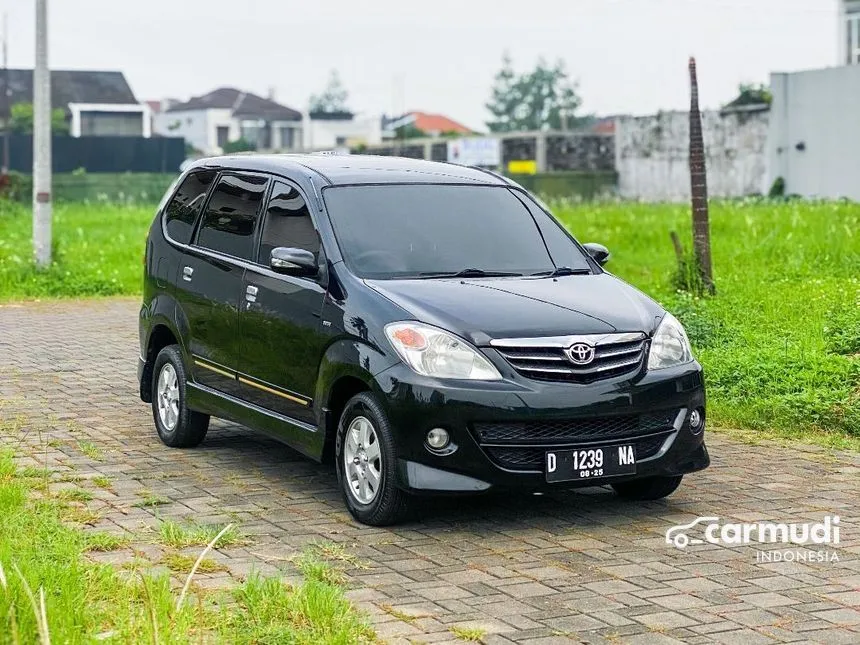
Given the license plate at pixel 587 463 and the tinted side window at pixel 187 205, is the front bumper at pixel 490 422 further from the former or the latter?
the tinted side window at pixel 187 205

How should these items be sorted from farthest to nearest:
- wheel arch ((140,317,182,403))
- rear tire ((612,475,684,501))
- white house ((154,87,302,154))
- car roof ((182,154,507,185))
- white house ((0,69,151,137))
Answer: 1. white house ((154,87,302,154))
2. white house ((0,69,151,137))
3. wheel arch ((140,317,182,403))
4. car roof ((182,154,507,185))
5. rear tire ((612,475,684,501))

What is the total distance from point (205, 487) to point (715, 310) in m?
6.67

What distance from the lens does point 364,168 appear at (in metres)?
8.92

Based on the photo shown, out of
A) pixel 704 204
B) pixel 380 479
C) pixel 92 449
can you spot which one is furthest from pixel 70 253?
pixel 380 479

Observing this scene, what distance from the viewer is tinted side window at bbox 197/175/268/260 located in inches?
356

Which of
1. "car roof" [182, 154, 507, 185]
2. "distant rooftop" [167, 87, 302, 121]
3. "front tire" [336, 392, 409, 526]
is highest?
"distant rooftop" [167, 87, 302, 121]

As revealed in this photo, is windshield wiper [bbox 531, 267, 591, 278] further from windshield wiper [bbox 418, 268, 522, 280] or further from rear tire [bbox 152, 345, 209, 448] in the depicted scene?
rear tire [bbox 152, 345, 209, 448]

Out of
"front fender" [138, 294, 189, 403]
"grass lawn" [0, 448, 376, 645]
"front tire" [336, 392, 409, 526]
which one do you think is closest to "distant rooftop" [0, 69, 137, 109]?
"front fender" [138, 294, 189, 403]

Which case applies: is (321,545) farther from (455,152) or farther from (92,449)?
(455,152)

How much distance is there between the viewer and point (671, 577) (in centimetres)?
660

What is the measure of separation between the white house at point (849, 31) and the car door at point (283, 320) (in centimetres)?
4129

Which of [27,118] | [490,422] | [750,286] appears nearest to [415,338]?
[490,422]

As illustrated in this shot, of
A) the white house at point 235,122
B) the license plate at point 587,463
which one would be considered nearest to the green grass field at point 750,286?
the license plate at point 587,463

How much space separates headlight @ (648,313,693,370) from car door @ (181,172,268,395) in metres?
2.49
